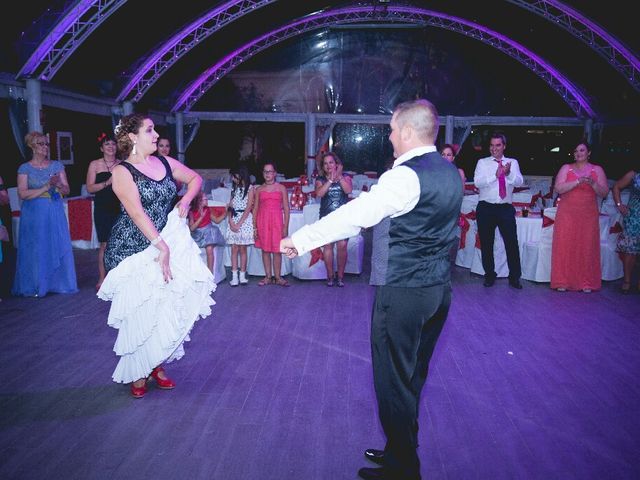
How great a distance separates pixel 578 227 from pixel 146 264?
190 inches

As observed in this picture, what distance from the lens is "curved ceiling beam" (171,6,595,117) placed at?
1465 centimetres

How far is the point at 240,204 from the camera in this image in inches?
242

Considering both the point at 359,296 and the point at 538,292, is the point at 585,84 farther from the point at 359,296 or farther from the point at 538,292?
the point at 359,296

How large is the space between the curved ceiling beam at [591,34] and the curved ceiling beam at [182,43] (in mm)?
6006

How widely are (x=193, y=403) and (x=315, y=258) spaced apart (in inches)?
132

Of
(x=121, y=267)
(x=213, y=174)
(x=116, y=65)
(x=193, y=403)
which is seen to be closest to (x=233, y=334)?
(x=193, y=403)

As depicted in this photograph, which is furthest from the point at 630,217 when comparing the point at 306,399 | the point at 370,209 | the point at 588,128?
the point at 588,128

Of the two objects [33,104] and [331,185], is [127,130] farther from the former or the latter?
[33,104]

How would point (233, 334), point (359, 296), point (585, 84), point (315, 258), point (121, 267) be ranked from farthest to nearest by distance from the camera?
point (585, 84)
point (315, 258)
point (359, 296)
point (233, 334)
point (121, 267)

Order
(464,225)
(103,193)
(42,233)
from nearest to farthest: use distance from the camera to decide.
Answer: (42,233)
(103,193)
(464,225)

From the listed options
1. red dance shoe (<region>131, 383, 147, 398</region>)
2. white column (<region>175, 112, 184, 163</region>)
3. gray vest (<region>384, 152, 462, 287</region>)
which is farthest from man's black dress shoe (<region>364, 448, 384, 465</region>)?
white column (<region>175, 112, 184, 163</region>)

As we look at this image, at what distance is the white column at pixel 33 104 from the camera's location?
8.79 meters

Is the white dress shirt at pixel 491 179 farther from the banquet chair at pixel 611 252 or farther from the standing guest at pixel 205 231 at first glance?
the standing guest at pixel 205 231

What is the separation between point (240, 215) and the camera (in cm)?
619
